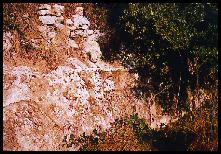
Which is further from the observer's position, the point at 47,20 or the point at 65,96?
the point at 47,20

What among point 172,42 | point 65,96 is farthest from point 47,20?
point 172,42

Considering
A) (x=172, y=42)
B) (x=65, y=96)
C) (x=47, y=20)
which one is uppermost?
(x=47, y=20)

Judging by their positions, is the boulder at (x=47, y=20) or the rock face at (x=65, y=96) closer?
the rock face at (x=65, y=96)

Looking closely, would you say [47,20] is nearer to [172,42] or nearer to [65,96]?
[65,96]

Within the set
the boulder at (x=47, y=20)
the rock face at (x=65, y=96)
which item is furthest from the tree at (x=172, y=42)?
the boulder at (x=47, y=20)

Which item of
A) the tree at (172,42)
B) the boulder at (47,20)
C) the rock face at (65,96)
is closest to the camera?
the rock face at (65,96)

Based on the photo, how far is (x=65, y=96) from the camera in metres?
12.5

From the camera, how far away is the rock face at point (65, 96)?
11.5 metres

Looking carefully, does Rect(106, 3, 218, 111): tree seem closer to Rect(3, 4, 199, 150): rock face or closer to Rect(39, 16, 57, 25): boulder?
Rect(3, 4, 199, 150): rock face

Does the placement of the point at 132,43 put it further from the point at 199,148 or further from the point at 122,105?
the point at 199,148

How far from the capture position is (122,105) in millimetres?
13289

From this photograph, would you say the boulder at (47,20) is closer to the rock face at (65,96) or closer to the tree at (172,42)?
the rock face at (65,96)

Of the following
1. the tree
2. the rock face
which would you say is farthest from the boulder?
the tree

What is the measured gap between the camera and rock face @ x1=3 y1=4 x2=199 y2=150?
11516 millimetres
